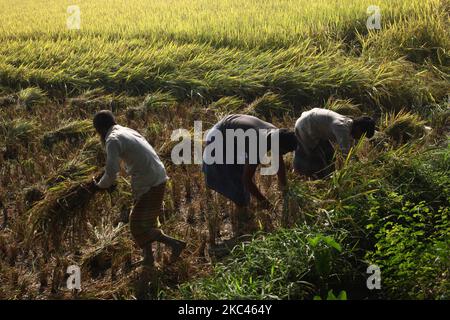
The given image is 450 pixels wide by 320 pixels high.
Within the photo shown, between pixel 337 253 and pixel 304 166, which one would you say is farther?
pixel 304 166

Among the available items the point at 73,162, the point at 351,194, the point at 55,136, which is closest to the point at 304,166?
the point at 351,194

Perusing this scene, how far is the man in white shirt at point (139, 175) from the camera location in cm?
369

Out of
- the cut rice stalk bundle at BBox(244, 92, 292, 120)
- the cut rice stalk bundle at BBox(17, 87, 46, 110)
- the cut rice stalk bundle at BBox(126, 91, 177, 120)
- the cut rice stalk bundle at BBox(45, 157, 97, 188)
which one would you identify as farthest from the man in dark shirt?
the cut rice stalk bundle at BBox(17, 87, 46, 110)

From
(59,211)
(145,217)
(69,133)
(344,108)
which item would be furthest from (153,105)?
(145,217)

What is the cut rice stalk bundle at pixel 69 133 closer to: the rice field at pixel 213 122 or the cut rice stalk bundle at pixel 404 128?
the rice field at pixel 213 122

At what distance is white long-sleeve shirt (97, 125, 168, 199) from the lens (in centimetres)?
366

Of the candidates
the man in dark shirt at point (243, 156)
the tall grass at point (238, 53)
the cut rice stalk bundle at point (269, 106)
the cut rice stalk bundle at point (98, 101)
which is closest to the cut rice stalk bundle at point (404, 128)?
the tall grass at point (238, 53)

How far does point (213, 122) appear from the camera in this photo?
614 centimetres

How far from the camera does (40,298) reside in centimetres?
376

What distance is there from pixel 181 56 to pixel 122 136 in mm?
3849

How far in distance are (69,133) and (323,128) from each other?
2.63 meters

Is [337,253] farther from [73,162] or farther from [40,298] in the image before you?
[73,162]

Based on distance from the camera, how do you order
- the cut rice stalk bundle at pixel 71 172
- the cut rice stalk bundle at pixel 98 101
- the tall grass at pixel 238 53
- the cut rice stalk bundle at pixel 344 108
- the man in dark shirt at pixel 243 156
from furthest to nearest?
the tall grass at pixel 238 53
the cut rice stalk bundle at pixel 98 101
the cut rice stalk bundle at pixel 344 108
the cut rice stalk bundle at pixel 71 172
the man in dark shirt at pixel 243 156

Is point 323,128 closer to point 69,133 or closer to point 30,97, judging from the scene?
point 69,133
